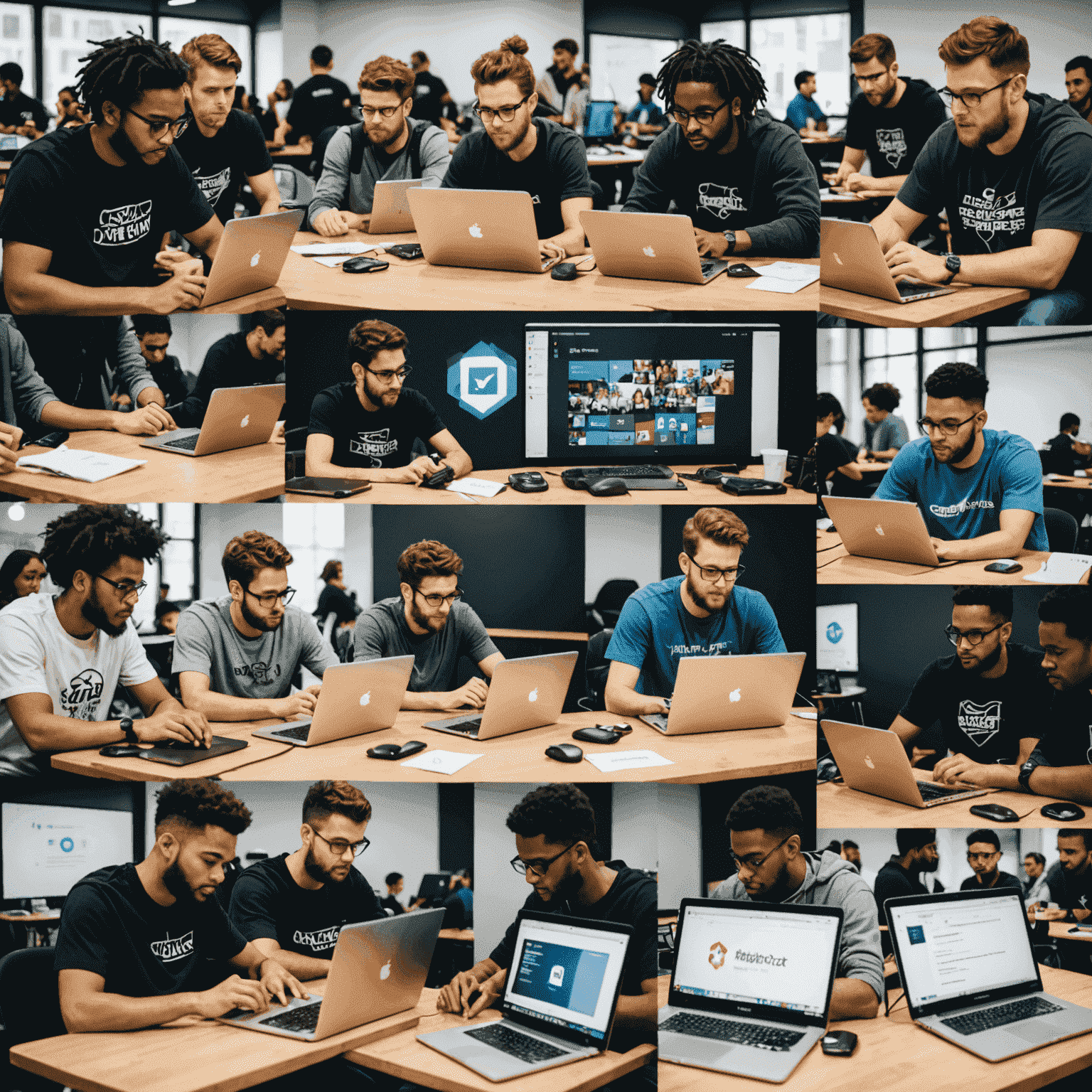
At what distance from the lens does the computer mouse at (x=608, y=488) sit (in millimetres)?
2461

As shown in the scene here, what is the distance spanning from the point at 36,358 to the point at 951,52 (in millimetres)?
2051

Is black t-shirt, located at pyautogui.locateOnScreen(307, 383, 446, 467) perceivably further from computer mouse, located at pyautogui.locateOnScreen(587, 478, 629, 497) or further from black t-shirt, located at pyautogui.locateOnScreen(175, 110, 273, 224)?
black t-shirt, located at pyautogui.locateOnScreen(175, 110, 273, 224)

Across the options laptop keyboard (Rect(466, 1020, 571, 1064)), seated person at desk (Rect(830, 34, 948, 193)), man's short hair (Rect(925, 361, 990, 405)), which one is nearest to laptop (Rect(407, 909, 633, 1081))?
laptop keyboard (Rect(466, 1020, 571, 1064))

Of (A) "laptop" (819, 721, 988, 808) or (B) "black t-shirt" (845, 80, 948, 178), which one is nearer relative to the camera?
(B) "black t-shirt" (845, 80, 948, 178)

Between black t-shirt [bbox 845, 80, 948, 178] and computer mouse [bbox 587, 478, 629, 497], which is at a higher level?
black t-shirt [bbox 845, 80, 948, 178]

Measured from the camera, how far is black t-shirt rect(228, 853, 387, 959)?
2.54 m

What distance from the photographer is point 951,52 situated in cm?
233

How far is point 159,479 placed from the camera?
2.36 m

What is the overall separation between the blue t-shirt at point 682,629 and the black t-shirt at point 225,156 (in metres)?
1.31

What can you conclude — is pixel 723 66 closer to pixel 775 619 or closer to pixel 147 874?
pixel 775 619

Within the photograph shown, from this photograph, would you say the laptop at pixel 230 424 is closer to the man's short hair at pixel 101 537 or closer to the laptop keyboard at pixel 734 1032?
the man's short hair at pixel 101 537

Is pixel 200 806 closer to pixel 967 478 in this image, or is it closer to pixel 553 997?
pixel 553 997

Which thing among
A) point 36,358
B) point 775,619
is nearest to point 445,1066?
point 775,619

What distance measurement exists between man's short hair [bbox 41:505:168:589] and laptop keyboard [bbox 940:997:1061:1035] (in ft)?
6.82
